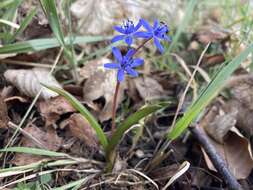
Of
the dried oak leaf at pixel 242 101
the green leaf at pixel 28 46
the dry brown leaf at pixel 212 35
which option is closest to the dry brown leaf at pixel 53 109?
the green leaf at pixel 28 46

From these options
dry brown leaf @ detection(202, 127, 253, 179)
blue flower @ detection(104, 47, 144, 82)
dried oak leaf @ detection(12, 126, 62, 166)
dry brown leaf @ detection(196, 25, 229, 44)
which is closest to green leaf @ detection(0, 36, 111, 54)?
dried oak leaf @ detection(12, 126, 62, 166)

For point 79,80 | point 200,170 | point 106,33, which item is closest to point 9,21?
point 79,80

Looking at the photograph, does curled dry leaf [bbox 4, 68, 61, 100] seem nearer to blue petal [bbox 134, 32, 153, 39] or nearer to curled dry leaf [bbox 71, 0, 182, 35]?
curled dry leaf [bbox 71, 0, 182, 35]

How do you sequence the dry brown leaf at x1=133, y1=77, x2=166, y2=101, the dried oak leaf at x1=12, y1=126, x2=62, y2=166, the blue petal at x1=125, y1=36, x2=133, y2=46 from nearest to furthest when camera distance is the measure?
1. the blue petal at x1=125, y1=36, x2=133, y2=46
2. the dried oak leaf at x1=12, y1=126, x2=62, y2=166
3. the dry brown leaf at x1=133, y1=77, x2=166, y2=101

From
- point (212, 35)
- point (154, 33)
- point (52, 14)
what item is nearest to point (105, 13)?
point (212, 35)

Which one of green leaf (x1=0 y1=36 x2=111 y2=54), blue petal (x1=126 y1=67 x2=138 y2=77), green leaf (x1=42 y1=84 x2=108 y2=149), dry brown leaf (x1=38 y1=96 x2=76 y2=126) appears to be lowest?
dry brown leaf (x1=38 y1=96 x2=76 y2=126)

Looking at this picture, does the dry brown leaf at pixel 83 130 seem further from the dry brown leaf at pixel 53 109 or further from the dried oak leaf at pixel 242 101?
the dried oak leaf at pixel 242 101

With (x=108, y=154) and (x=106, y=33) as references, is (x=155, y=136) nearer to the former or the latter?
(x=108, y=154)
